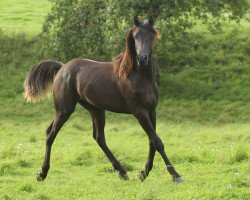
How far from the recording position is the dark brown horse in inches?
377

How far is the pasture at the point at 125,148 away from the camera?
29.6 ft

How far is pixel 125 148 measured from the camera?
48.2 ft

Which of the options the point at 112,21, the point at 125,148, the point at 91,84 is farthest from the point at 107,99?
the point at 112,21

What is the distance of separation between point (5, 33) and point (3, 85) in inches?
215

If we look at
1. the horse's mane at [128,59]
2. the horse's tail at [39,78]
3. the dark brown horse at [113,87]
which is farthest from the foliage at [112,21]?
the horse's mane at [128,59]

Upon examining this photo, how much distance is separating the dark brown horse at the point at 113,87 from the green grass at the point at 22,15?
70.9 ft

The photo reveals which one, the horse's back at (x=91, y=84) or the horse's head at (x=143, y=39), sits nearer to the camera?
the horse's head at (x=143, y=39)

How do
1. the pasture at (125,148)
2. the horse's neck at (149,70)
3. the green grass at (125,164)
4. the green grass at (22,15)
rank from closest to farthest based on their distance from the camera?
the green grass at (125,164) → the pasture at (125,148) → the horse's neck at (149,70) → the green grass at (22,15)

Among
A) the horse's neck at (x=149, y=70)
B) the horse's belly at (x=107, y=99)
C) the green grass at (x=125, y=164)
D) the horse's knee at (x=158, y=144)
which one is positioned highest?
the horse's neck at (x=149, y=70)

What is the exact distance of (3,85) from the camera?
27375 mm

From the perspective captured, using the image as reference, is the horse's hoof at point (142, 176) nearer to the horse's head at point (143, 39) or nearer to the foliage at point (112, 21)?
the horse's head at point (143, 39)

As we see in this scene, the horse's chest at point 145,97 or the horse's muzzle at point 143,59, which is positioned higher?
the horse's muzzle at point 143,59

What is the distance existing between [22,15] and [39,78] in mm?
27895

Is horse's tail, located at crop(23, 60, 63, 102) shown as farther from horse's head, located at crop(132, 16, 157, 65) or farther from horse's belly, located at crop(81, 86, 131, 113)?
horse's head, located at crop(132, 16, 157, 65)
